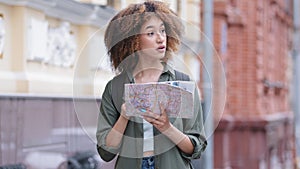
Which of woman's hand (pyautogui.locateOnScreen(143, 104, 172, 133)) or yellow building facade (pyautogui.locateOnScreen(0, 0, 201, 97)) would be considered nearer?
woman's hand (pyautogui.locateOnScreen(143, 104, 172, 133))

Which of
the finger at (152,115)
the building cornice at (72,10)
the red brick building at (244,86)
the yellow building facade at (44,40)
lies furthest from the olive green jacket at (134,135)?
the red brick building at (244,86)

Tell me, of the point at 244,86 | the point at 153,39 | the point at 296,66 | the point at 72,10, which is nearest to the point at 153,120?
the point at 153,39

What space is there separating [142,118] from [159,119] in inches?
3.8

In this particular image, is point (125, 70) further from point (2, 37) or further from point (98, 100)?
point (2, 37)

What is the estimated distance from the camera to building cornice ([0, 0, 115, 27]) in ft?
21.0

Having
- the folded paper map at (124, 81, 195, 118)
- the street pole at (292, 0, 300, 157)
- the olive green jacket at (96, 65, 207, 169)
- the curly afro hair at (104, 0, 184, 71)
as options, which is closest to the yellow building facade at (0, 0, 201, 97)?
the curly afro hair at (104, 0, 184, 71)

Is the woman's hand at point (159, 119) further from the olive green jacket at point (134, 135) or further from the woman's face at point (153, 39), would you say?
the woman's face at point (153, 39)

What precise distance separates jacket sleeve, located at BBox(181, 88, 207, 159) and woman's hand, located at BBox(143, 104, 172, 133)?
0.15m

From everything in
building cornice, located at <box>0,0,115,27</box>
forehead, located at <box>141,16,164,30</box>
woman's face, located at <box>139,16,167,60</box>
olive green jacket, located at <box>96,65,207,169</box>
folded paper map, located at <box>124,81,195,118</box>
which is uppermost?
building cornice, located at <box>0,0,115,27</box>

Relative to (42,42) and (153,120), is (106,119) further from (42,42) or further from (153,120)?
(42,42)

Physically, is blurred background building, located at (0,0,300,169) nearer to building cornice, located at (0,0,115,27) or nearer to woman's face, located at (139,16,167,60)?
building cornice, located at (0,0,115,27)

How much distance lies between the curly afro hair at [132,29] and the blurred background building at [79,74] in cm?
8

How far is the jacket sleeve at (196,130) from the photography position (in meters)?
3.31

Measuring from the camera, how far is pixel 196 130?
3346 mm
